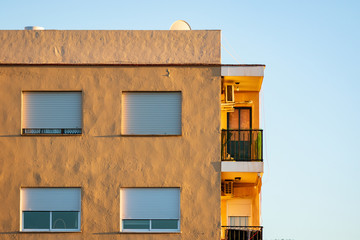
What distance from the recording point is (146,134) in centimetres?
2911

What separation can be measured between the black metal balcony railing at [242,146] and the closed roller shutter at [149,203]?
1.94 meters

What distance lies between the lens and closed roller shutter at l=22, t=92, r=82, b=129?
29.3 m

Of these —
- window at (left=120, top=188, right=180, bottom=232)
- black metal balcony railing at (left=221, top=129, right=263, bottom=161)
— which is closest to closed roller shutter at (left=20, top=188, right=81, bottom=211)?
window at (left=120, top=188, right=180, bottom=232)

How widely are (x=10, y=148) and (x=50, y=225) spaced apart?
8.31 feet

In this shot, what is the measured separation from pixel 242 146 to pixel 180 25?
13.7 feet

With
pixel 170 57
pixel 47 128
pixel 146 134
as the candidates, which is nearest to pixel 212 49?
pixel 170 57

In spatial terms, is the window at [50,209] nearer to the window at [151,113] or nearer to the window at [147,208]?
the window at [147,208]

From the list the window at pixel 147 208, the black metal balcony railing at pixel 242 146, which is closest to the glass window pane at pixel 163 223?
the window at pixel 147 208

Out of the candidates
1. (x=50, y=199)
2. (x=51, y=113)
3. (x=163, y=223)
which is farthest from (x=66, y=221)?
(x=51, y=113)

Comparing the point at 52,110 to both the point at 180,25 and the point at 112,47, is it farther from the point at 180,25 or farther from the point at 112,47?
the point at 180,25

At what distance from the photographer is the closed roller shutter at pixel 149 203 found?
94.6 feet

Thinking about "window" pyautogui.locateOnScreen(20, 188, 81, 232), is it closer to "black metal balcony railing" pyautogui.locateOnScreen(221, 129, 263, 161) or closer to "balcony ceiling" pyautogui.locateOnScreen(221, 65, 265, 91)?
"black metal balcony railing" pyautogui.locateOnScreen(221, 129, 263, 161)

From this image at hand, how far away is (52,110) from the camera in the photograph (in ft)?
96.3

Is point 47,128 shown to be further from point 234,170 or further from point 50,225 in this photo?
point 234,170
